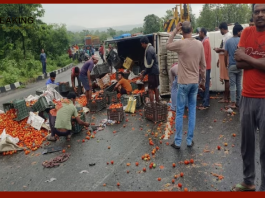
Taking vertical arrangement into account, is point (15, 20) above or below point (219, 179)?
above

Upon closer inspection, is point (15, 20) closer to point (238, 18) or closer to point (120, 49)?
point (120, 49)

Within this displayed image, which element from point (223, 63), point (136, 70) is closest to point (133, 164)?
point (223, 63)

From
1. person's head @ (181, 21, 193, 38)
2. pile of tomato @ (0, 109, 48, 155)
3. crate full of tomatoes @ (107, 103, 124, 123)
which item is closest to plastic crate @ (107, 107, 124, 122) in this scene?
crate full of tomatoes @ (107, 103, 124, 123)

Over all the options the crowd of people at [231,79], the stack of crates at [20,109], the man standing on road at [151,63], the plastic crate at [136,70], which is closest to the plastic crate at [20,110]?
the stack of crates at [20,109]

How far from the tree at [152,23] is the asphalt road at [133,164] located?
4548 cm

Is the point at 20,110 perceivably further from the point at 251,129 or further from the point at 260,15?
the point at 260,15

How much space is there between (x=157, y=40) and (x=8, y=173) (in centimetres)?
651

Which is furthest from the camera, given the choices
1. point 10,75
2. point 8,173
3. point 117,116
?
point 10,75

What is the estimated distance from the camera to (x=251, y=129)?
320cm

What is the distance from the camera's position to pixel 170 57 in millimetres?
9281

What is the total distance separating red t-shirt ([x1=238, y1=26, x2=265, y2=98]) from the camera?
3000mm

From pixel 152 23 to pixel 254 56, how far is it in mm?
49881

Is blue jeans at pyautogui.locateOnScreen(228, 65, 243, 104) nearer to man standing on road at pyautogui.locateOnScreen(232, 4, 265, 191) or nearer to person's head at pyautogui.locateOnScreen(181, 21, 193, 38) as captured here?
person's head at pyautogui.locateOnScreen(181, 21, 193, 38)

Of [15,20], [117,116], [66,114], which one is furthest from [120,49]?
[15,20]
